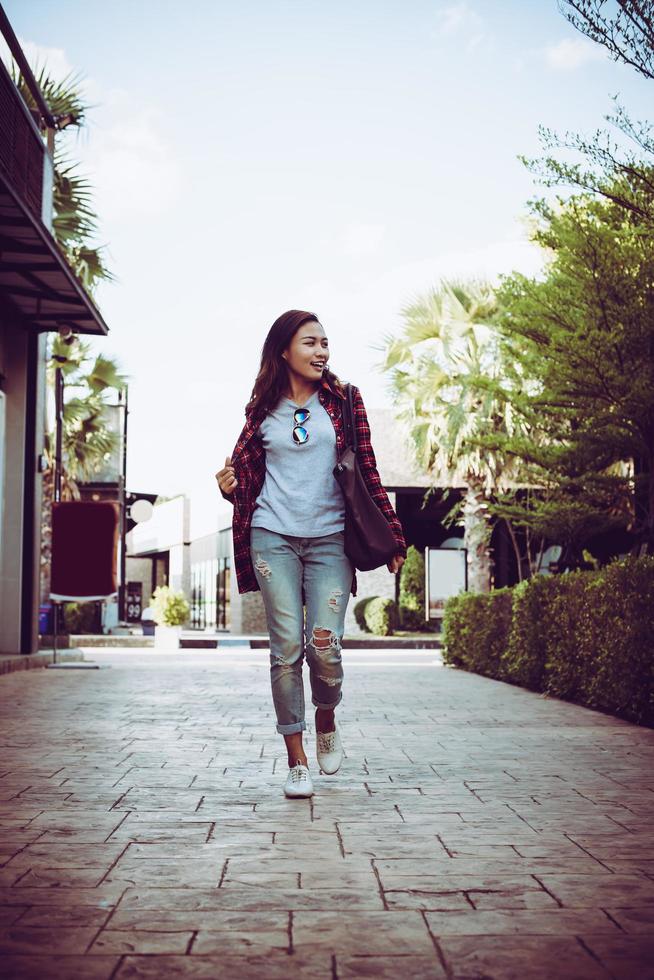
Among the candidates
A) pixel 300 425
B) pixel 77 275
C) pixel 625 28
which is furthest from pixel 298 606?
pixel 77 275

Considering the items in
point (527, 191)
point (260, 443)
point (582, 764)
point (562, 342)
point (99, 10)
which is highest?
point (99, 10)

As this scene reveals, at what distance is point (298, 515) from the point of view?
453 centimetres

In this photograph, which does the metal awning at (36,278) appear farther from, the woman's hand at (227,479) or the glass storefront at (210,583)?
the glass storefront at (210,583)

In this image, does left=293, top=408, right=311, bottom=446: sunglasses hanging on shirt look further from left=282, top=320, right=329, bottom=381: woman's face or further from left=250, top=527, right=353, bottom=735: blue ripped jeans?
left=250, top=527, right=353, bottom=735: blue ripped jeans

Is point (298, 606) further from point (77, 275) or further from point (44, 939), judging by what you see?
point (77, 275)

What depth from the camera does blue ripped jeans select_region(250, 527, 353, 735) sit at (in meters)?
4.51

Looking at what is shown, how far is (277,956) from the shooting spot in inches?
97.1

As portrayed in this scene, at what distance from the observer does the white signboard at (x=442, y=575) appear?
95.7ft

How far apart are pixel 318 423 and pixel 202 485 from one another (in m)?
35.3

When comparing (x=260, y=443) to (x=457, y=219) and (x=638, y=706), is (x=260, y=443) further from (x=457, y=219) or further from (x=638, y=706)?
(x=457, y=219)

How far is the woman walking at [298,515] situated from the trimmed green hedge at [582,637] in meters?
3.13

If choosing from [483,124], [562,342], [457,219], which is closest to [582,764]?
[562,342]

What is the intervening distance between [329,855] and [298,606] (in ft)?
4.27

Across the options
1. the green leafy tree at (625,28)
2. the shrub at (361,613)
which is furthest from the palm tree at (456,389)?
the green leafy tree at (625,28)
